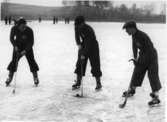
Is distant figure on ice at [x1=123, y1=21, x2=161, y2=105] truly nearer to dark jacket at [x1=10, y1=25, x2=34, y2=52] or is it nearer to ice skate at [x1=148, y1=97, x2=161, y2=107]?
ice skate at [x1=148, y1=97, x2=161, y2=107]

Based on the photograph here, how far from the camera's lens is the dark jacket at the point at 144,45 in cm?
605

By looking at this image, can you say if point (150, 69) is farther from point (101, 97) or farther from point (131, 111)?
point (101, 97)

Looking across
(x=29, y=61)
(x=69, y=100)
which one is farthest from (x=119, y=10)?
(x=69, y=100)

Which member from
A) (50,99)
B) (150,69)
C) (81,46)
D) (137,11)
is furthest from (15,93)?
(137,11)

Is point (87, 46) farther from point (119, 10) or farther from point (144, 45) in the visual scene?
point (119, 10)

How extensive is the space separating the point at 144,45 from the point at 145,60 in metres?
0.26

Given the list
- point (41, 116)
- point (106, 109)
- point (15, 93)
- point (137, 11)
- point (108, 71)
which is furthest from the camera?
point (108, 71)

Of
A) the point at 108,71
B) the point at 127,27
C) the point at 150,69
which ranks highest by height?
the point at 127,27

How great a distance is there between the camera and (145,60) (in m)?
6.20

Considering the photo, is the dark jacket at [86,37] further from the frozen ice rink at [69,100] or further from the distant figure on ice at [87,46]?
the frozen ice rink at [69,100]

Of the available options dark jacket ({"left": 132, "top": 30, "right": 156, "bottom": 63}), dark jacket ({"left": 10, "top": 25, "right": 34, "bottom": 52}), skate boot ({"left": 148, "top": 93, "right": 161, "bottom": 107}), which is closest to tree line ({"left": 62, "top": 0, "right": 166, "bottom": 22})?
dark jacket ({"left": 132, "top": 30, "right": 156, "bottom": 63})

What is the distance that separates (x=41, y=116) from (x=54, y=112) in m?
0.31

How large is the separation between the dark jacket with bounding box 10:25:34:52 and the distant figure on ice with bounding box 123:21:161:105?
2.44 meters

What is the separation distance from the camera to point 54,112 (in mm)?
6016
